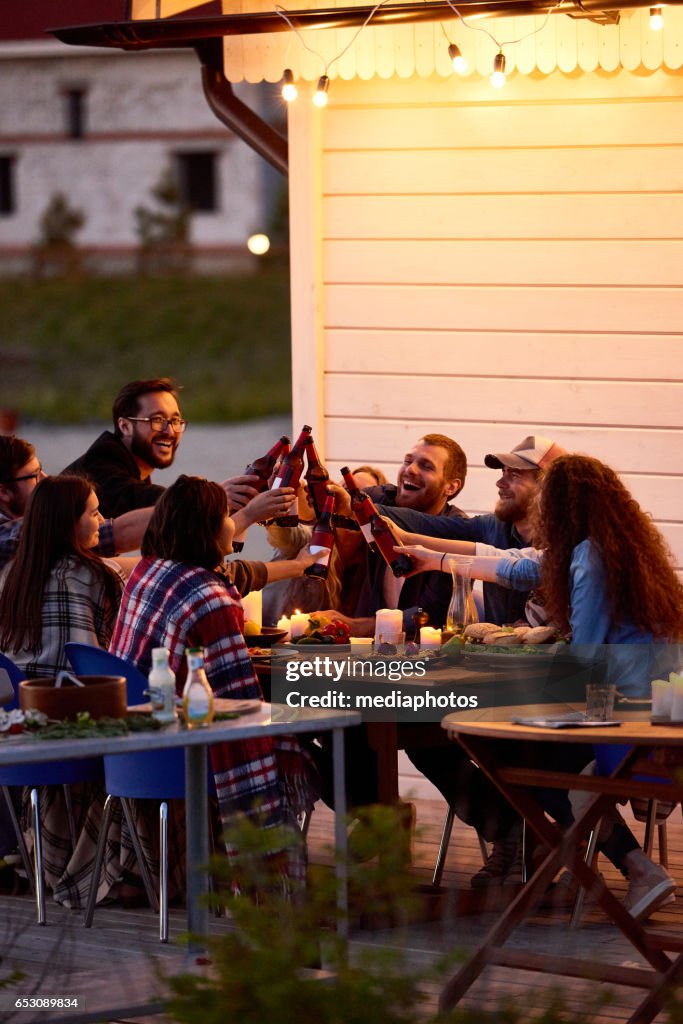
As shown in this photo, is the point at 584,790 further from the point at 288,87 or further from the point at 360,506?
the point at 288,87

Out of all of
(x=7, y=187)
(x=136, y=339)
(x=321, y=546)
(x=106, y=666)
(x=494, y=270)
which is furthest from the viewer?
(x=7, y=187)

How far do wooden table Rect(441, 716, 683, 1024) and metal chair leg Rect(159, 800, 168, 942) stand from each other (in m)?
1.01

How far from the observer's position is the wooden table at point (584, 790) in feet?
11.1

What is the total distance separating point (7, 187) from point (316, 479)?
119ft

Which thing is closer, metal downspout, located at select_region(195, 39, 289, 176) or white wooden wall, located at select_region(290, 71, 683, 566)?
white wooden wall, located at select_region(290, 71, 683, 566)

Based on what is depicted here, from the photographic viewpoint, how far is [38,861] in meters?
4.39

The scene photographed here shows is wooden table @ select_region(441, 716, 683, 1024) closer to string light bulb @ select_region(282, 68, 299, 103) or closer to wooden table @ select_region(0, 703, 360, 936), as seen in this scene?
wooden table @ select_region(0, 703, 360, 936)

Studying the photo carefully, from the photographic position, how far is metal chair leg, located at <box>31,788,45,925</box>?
14.5 feet

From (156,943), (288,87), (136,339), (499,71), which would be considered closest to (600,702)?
(156,943)

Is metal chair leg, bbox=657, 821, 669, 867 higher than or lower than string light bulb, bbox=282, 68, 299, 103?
lower

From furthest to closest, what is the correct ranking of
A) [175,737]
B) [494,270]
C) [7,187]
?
1. [7,187]
2. [494,270]
3. [175,737]

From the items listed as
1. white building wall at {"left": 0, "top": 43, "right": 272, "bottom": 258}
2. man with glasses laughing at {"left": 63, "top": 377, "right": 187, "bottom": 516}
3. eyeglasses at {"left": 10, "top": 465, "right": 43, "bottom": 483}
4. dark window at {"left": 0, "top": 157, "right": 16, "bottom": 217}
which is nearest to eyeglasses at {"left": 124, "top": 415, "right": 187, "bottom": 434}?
man with glasses laughing at {"left": 63, "top": 377, "right": 187, "bottom": 516}

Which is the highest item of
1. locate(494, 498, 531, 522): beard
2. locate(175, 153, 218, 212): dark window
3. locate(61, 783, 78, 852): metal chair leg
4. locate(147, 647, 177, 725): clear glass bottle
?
locate(175, 153, 218, 212): dark window

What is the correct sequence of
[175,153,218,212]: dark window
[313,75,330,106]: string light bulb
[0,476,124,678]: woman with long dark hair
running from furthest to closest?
[175,153,218,212]: dark window → [313,75,330,106]: string light bulb → [0,476,124,678]: woman with long dark hair
